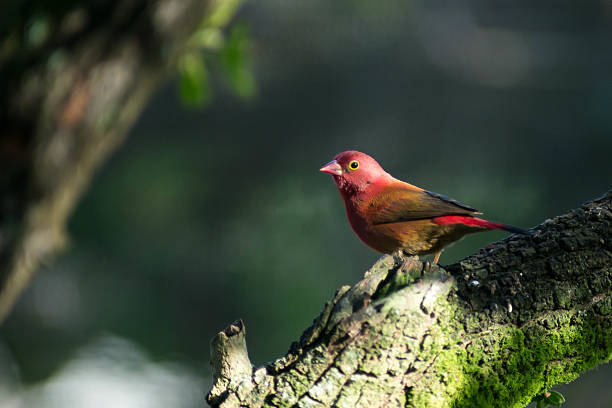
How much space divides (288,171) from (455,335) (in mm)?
6895

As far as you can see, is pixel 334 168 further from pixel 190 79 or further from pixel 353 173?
pixel 190 79

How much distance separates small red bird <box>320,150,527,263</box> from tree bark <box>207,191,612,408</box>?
1.10ft

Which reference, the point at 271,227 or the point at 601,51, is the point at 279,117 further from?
the point at 601,51

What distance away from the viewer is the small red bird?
2.32m

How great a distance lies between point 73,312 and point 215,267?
74.7 inches

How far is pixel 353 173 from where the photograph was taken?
8.19ft

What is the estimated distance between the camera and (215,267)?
27.3 ft

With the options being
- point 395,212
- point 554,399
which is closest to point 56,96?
point 395,212

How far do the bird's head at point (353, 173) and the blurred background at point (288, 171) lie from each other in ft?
15.5

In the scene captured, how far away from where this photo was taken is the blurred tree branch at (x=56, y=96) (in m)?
2.86

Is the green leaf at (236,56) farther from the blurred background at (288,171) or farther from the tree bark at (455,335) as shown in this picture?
the blurred background at (288,171)

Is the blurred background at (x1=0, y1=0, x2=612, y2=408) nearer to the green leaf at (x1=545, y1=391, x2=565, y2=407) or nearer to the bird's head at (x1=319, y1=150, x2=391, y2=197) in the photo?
the bird's head at (x1=319, y1=150, x2=391, y2=197)

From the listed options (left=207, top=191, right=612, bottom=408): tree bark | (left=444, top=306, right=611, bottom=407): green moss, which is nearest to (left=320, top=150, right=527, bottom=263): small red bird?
(left=207, top=191, right=612, bottom=408): tree bark

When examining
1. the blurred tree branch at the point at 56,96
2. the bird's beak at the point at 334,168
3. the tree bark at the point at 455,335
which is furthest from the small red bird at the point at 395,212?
the blurred tree branch at the point at 56,96
